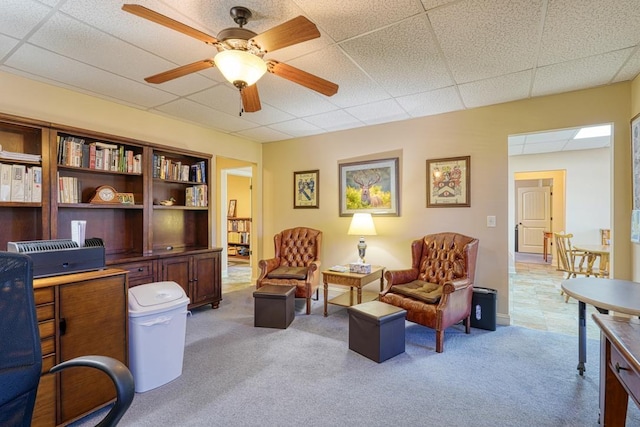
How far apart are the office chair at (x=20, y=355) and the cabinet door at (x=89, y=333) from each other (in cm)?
84

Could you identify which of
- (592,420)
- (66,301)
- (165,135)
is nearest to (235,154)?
(165,135)

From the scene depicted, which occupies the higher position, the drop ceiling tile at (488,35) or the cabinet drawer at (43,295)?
the drop ceiling tile at (488,35)

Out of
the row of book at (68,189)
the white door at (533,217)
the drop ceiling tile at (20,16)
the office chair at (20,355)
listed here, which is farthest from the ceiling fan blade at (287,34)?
the white door at (533,217)

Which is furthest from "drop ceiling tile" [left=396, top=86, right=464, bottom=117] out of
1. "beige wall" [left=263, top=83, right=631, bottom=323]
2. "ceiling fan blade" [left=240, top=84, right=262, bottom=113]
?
"ceiling fan blade" [left=240, top=84, right=262, bottom=113]

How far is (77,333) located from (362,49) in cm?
277

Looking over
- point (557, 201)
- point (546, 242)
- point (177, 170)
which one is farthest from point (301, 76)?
point (546, 242)

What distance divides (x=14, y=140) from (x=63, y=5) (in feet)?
5.33

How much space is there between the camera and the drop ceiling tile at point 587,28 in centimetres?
186

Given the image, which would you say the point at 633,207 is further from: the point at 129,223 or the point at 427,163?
the point at 129,223

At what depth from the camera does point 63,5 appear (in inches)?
73.7

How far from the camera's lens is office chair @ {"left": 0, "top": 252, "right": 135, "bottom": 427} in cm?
100

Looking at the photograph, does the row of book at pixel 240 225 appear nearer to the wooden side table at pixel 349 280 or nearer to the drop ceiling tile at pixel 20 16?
the wooden side table at pixel 349 280

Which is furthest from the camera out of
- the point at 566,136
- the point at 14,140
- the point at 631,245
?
the point at 566,136

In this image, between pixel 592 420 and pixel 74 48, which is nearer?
pixel 592 420
